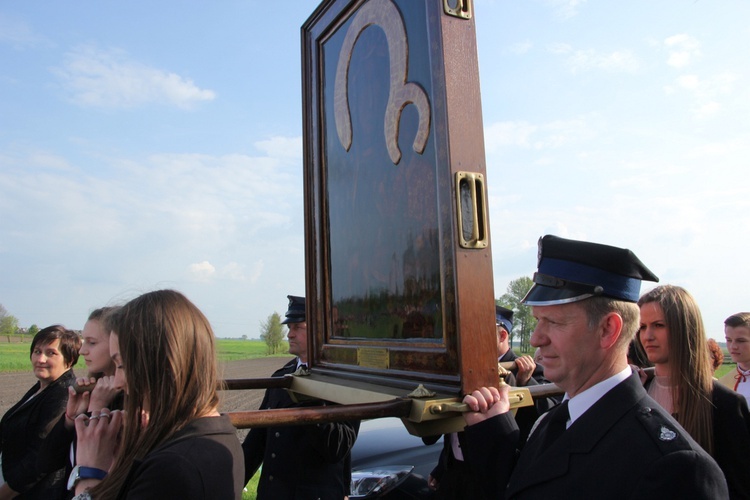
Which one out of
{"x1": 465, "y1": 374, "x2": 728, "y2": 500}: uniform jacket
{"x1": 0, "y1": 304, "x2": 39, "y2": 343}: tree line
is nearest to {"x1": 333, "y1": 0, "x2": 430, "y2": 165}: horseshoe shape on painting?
{"x1": 465, "y1": 374, "x2": 728, "y2": 500}: uniform jacket

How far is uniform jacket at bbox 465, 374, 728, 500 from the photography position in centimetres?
134

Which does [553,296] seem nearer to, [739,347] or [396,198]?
[396,198]

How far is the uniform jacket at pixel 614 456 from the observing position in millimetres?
1344

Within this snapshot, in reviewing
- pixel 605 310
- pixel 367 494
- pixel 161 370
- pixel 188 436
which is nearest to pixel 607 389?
pixel 605 310

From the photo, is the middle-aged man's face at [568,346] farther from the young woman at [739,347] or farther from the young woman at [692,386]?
the young woman at [739,347]

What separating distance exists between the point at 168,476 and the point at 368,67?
169 centimetres

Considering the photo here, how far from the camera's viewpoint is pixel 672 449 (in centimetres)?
138

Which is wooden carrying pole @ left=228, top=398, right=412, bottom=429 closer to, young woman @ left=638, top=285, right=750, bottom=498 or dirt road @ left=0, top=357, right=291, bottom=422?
young woman @ left=638, top=285, right=750, bottom=498

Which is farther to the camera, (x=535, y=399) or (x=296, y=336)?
(x=296, y=336)

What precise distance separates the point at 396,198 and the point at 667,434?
115 centimetres

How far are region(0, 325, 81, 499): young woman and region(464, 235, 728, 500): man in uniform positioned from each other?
2567mm

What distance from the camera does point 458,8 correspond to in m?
1.86

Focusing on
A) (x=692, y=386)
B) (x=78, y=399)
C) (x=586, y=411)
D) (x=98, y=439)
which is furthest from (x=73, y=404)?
(x=692, y=386)

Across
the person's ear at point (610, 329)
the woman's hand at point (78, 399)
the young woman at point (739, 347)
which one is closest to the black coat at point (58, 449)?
the woman's hand at point (78, 399)
